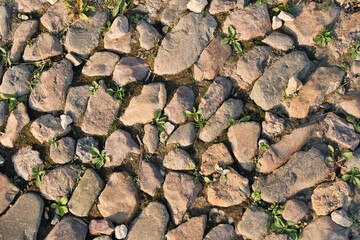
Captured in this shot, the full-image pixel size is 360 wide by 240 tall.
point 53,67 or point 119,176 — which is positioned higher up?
point 53,67

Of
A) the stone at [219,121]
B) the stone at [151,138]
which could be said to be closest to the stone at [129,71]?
the stone at [151,138]

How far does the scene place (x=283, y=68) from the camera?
3623 millimetres

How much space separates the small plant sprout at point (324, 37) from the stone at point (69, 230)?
3314mm

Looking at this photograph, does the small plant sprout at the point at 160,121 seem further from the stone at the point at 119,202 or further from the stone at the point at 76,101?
the stone at the point at 76,101

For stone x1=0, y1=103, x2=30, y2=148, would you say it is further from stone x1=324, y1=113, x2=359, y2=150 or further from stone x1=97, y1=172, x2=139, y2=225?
stone x1=324, y1=113, x2=359, y2=150

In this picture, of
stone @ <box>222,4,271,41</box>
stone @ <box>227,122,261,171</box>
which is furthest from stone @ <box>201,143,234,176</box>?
stone @ <box>222,4,271,41</box>

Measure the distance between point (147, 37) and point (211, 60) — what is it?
0.79 meters

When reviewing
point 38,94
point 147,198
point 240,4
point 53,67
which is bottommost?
point 147,198

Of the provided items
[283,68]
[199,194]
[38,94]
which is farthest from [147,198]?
[283,68]

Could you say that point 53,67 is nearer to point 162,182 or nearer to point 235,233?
point 162,182

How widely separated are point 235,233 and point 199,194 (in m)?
0.55

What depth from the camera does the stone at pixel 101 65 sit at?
374 cm

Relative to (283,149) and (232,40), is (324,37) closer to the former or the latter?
(232,40)

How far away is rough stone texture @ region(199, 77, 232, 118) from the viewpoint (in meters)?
3.61
